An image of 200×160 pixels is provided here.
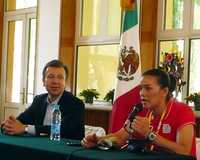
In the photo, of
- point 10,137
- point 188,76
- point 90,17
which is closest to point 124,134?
point 10,137

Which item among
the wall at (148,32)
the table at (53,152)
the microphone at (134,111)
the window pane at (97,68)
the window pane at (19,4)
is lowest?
the table at (53,152)

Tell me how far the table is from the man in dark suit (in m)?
0.32

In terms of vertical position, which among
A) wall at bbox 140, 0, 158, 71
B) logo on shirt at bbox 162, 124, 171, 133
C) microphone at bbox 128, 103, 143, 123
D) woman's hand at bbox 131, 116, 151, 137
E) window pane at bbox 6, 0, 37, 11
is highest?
window pane at bbox 6, 0, 37, 11

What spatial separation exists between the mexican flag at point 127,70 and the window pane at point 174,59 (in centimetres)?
46

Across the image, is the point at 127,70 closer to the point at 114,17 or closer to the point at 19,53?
the point at 114,17

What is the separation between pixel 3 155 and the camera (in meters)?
2.64

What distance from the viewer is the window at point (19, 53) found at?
7309mm

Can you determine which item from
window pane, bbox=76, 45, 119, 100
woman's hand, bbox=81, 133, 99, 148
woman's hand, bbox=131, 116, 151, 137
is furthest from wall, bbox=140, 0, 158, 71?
woman's hand, bbox=131, 116, 151, 137

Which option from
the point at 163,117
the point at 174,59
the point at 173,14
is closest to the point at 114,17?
the point at 173,14

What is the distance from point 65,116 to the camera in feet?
10.6

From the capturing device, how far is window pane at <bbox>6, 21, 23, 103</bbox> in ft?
24.8

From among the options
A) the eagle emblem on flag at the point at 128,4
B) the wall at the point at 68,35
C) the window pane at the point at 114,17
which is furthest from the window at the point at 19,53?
the eagle emblem on flag at the point at 128,4

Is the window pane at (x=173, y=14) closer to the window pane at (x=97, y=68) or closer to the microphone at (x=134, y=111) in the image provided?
the window pane at (x=97, y=68)

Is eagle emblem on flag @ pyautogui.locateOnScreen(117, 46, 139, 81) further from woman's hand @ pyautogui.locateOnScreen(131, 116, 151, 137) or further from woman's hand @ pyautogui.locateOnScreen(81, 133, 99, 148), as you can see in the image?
woman's hand @ pyautogui.locateOnScreen(131, 116, 151, 137)
